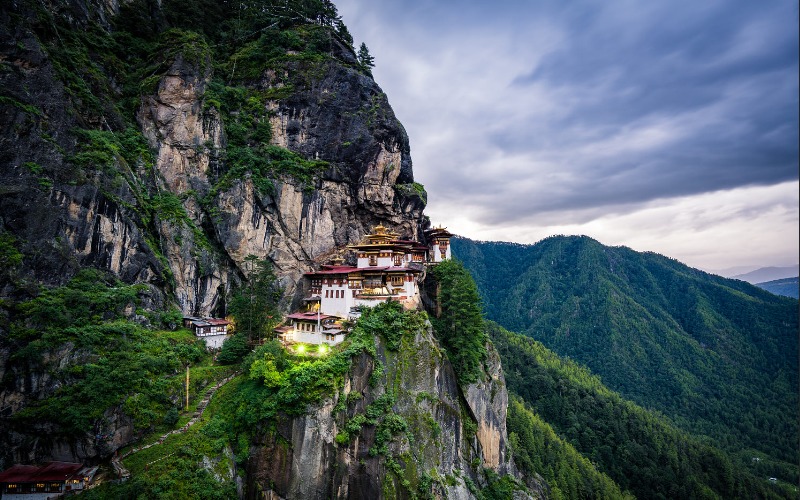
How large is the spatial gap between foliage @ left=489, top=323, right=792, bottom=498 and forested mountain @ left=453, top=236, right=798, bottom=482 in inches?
1149

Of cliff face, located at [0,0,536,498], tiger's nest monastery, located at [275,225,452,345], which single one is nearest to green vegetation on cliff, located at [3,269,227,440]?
cliff face, located at [0,0,536,498]

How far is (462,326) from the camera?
3400cm

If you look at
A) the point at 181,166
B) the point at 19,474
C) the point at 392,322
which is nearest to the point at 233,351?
the point at 19,474

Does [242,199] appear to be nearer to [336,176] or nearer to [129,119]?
[336,176]

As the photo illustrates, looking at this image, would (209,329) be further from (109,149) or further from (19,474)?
(109,149)

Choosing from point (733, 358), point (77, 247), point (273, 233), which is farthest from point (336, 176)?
point (733, 358)

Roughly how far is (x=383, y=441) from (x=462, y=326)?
14.0 meters

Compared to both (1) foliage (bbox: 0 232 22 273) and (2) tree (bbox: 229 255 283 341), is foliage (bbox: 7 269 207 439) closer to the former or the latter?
(1) foliage (bbox: 0 232 22 273)

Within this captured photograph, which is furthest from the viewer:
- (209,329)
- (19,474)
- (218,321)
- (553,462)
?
(553,462)

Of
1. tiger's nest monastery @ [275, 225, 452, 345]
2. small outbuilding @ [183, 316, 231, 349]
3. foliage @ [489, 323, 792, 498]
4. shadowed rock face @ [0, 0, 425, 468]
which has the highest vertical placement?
shadowed rock face @ [0, 0, 425, 468]

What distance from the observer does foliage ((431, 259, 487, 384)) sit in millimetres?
33844

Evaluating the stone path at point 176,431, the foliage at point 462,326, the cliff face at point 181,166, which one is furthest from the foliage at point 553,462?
the stone path at point 176,431

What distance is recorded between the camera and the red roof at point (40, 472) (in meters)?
19.1

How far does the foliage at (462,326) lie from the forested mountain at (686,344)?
94.8 metres
